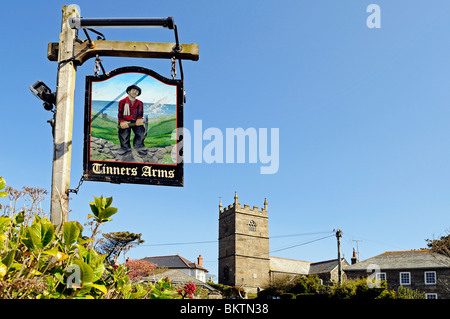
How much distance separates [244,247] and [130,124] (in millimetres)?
72450

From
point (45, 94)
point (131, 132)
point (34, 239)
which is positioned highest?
point (45, 94)

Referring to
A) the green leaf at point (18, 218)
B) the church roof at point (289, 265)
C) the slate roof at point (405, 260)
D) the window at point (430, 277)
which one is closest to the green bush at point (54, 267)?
the green leaf at point (18, 218)

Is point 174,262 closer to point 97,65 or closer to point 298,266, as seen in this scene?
point 298,266

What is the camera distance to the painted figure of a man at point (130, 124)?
183 inches

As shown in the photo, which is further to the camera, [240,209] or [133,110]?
[240,209]

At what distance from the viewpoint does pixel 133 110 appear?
476 centimetres

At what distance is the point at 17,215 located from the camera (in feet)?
11.0

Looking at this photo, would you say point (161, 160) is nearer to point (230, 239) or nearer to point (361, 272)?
point (361, 272)

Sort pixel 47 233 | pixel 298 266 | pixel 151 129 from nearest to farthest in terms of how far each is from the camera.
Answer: pixel 47 233
pixel 151 129
pixel 298 266

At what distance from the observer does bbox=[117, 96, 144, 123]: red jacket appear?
4.69 meters

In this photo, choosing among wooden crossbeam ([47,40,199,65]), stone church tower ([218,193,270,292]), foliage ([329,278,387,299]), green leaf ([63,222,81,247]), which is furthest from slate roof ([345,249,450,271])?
green leaf ([63,222,81,247])

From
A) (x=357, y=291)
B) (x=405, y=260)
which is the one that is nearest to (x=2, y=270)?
(x=357, y=291)

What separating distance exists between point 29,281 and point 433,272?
52226 millimetres
